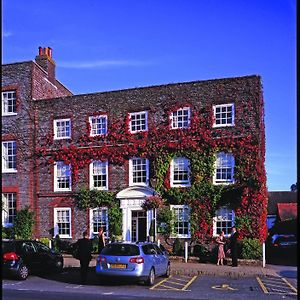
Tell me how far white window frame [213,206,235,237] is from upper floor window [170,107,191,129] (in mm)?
5100

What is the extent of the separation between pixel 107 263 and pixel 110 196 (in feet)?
40.6

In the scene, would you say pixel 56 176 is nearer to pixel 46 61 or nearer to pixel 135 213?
pixel 135 213

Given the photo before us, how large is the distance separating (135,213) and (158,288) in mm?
12071

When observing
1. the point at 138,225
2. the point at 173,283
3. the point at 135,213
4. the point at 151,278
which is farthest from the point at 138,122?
the point at 151,278

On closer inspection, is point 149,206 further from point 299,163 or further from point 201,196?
point 299,163

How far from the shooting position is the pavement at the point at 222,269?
18469 millimetres

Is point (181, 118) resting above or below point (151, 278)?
above

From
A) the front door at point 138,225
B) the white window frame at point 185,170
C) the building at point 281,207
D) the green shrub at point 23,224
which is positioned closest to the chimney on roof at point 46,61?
the green shrub at point 23,224

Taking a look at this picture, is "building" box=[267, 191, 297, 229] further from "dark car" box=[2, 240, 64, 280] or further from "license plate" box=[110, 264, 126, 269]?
"license plate" box=[110, 264, 126, 269]

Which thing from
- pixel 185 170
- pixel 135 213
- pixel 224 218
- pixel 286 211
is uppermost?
pixel 185 170

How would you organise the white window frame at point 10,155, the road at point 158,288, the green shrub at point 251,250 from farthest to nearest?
the white window frame at point 10,155 → the green shrub at point 251,250 → the road at point 158,288


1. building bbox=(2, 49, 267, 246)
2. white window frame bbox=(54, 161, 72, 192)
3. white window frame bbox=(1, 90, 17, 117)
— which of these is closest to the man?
building bbox=(2, 49, 267, 246)

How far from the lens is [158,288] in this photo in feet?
48.0

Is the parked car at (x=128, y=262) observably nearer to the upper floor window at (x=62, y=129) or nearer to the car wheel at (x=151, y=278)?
the car wheel at (x=151, y=278)
